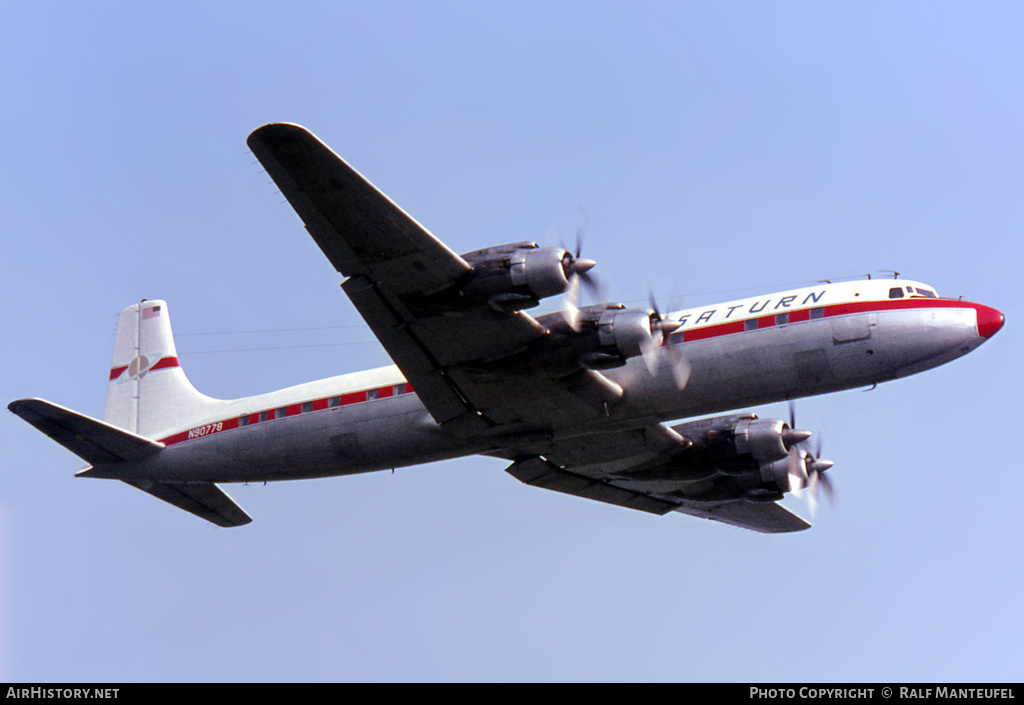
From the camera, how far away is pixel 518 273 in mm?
21234

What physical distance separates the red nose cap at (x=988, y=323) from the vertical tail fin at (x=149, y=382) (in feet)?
63.2

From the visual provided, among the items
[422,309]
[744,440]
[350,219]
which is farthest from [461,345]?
[744,440]

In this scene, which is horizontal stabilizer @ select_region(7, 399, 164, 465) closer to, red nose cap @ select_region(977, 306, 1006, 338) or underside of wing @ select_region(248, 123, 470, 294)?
underside of wing @ select_region(248, 123, 470, 294)

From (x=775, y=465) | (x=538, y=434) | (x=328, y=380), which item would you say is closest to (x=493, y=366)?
(x=538, y=434)

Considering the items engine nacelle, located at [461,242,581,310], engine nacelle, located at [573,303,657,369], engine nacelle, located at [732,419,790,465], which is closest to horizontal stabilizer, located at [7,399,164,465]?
engine nacelle, located at [461,242,581,310]

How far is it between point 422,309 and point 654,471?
10086mm

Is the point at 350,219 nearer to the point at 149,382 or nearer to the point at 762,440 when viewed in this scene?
the point at 762,440

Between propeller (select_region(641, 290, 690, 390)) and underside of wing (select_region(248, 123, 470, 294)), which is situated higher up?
underside of wing (select_region(248, 123, 470, 294))

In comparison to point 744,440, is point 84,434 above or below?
above

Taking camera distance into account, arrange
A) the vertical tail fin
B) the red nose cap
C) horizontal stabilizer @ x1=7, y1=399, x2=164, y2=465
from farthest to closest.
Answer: the vertical tail fin < horizontal stabilizer @ x1=7, y1=399, x2=164, y2=465 < the red nose cap

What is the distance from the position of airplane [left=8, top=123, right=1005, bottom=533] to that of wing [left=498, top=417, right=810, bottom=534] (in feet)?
0.22

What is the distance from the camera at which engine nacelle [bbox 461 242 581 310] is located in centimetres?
2109

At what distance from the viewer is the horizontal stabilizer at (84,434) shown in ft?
84.0
